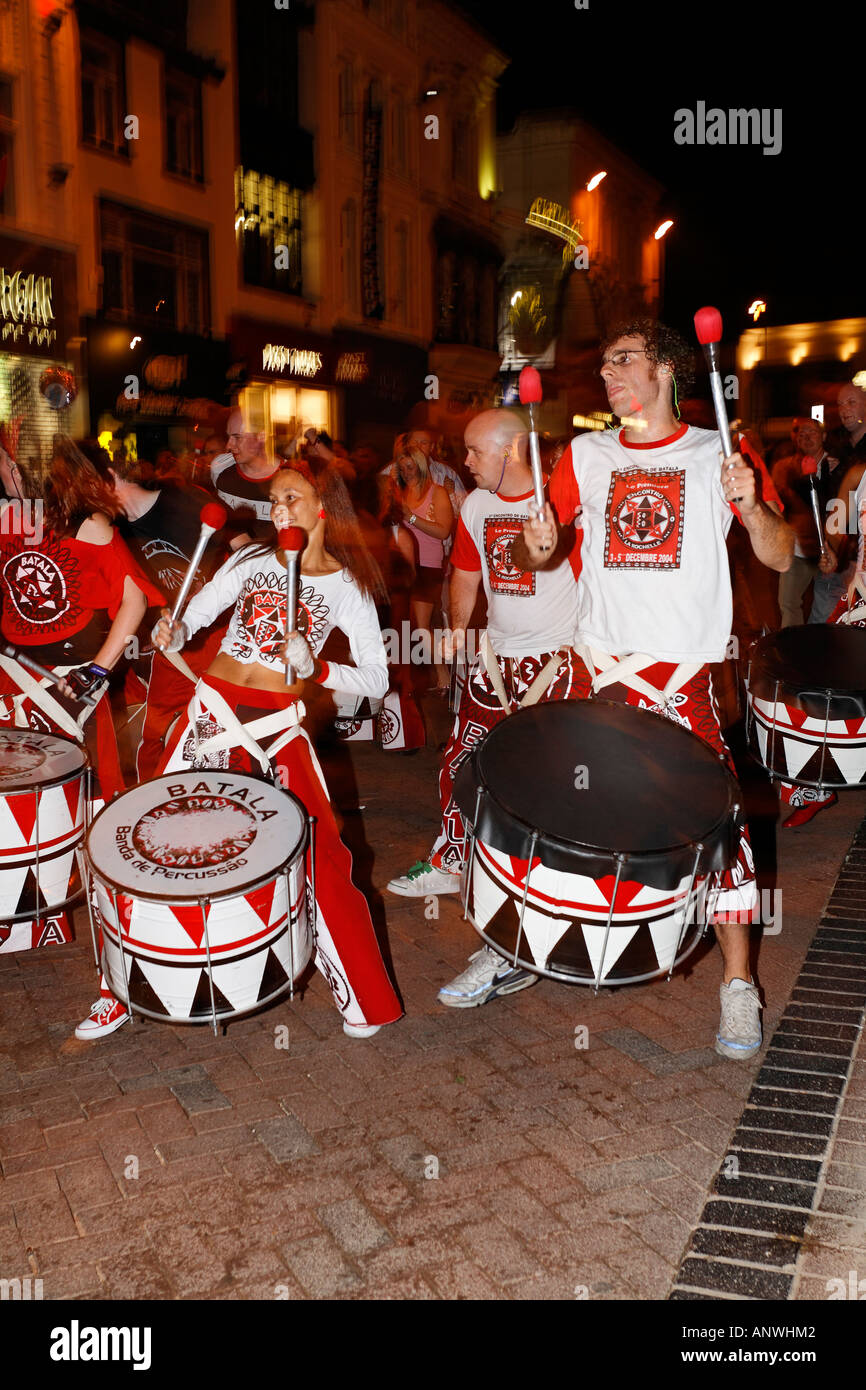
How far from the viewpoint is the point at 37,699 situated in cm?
394

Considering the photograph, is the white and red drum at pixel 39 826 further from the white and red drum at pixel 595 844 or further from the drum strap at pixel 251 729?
the white and red drum at pixel 595 844

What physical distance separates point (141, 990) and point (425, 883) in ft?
7.61

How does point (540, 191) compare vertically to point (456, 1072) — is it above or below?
above

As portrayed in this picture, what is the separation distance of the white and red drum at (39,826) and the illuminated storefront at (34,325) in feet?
36.5

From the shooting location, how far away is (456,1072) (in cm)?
334

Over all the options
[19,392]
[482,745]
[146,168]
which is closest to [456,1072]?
[482,745]

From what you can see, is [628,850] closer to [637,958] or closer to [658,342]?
[637,958]

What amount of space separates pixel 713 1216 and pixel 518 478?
2.89 meters

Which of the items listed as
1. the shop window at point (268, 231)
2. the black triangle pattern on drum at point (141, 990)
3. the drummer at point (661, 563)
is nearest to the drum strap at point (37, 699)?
the black triangle pattern on drum at point (141, 990)

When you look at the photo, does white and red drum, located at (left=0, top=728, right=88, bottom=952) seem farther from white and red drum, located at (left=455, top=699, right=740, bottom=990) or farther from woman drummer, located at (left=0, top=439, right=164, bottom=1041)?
white and red drum, located at (left=455, top=699, right=740, bottom=990)

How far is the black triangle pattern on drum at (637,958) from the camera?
2.50 meters

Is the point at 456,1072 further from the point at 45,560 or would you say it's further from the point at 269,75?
the point at 269,75

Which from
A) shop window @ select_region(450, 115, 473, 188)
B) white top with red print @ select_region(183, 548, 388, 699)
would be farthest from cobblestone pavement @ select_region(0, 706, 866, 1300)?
shop window @ select_region(450, 115, 473, 188)

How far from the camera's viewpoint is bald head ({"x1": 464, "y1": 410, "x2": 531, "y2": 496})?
14.2 feet
